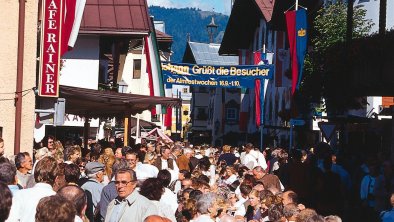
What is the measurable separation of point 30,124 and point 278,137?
91.9 feet

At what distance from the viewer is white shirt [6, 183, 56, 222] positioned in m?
8.57

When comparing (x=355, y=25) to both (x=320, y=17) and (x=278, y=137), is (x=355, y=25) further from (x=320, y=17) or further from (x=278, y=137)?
(x=278, y=137)

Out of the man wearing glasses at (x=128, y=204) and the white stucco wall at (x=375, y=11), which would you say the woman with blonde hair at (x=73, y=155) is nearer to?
the man wearing glasses at (x=128, y=204)

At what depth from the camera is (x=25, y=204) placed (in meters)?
8.80

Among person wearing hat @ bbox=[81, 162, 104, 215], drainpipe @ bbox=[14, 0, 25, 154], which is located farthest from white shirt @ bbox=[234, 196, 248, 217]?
drainpipe @ bbox=[14, 0, 25, 154]

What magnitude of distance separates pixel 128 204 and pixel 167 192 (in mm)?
2939

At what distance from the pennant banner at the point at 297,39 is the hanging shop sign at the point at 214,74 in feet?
31.9

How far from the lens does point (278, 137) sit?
47219 mm

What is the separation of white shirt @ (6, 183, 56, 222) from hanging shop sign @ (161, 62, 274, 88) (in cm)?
3141

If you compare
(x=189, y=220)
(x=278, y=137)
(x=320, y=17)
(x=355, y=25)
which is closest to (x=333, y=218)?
(x=189, y=220)

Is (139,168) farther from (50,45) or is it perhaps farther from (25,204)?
(50,45)

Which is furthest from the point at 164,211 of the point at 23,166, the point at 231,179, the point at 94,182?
the point at 231,179

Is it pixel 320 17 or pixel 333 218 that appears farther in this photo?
pixel 320 17

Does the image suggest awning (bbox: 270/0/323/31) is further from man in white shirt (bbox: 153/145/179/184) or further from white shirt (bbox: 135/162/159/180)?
white shirt (bbox: 135/162/159/180)
